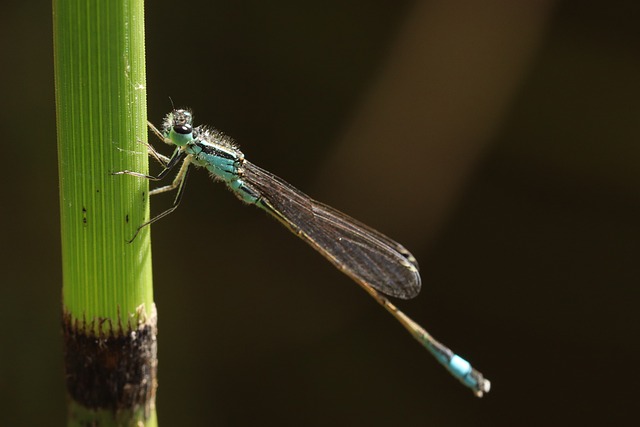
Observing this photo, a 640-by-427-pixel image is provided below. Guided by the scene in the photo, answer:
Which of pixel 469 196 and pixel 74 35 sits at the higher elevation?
pixel 74 35

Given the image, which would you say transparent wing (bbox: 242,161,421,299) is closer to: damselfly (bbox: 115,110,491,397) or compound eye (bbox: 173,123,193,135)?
damselfly (bbox: 115,110,491,397)

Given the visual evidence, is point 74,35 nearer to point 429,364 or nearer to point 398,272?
point 398,272

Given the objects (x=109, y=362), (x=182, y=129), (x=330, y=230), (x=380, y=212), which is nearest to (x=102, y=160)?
(x=109, y=362)

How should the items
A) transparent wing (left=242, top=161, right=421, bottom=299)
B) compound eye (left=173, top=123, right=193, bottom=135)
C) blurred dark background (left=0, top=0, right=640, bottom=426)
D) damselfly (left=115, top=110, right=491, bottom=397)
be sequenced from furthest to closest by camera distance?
1. blurred dark background (left=0, top=0, right=640, bottom=426)
2. transparent wing (left=242, top=161, right=421, bottom=299)
3. damselfly (left=115, top=110, right=491, bottom=397)
4. compound eye (left=173, top=123, right=193, bottom=135)

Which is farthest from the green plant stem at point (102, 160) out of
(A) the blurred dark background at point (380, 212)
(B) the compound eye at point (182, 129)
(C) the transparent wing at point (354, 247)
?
(A) the blurred dark background at point (380, 212)

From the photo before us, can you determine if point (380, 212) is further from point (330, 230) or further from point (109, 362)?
point (109, 362)

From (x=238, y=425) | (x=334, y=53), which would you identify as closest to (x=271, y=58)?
(x=334, y=53)

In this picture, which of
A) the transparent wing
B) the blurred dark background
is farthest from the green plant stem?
the blurred dark background

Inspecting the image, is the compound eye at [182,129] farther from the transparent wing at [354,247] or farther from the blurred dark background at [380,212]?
the blurred dark background at [380,212]
